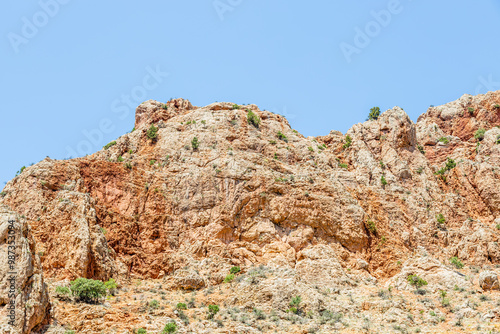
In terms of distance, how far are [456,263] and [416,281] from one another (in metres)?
5.69

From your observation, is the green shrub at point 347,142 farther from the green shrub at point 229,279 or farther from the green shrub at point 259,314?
the green shrub at point 259,314

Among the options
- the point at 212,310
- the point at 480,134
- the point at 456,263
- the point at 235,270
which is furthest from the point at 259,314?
the point at 480,134

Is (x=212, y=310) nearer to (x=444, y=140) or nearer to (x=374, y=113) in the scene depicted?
(x=374, y=113)

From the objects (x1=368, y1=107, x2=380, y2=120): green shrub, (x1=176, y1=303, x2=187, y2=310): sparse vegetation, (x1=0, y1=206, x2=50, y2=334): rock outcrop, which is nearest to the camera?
(x1=0, y1=206, x2=50, y2=334): rock outcrop

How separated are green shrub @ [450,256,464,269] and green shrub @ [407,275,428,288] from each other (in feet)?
16.4

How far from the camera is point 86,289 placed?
26891 millimetres

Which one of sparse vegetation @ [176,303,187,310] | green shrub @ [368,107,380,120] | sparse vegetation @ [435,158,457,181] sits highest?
green shrub @ [368,107,380,120]

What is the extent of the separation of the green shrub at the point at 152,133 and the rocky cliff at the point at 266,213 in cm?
16

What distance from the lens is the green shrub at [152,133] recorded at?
43.6m

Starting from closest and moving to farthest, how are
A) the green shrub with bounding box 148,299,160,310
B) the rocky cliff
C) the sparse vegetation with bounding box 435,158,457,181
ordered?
the green shrub with bounding box 148,299,160,310
the rocky cliff
the sparse vegetation with bounding box 435,158,457,181

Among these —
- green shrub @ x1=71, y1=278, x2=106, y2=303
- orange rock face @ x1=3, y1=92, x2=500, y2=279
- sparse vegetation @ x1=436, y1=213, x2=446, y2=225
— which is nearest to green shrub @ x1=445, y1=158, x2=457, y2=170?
orange rock face @ x1=3, y1=92, x2=500, y2=279

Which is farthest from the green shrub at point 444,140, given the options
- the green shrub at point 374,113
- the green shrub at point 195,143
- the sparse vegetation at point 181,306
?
the sparse vegetation at point 181,306

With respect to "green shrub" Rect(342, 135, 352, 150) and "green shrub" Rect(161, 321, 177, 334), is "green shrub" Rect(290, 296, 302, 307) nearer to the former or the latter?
"green shrub" Rect(161, 321, 177, 334)

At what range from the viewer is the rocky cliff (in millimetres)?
30359
